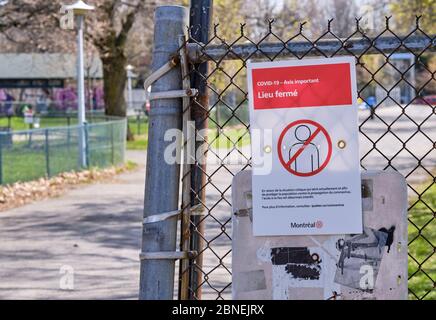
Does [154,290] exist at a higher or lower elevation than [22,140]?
lower

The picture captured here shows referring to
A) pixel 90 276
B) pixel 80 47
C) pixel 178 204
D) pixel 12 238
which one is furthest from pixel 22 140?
pixel 178 204

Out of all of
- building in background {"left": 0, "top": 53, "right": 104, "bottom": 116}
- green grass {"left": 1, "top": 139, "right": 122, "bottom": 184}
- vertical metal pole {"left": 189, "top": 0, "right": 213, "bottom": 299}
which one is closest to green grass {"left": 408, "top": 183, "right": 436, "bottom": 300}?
vertical metal pole {"left": 189, "top": 0, "right": 213, "bottom": 299}

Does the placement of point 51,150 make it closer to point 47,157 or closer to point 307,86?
point 47,157

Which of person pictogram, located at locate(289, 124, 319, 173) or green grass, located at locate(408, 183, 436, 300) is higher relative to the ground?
person pictogram, located at locate(289, 124, 319, 173)

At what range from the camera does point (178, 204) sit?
3184mm

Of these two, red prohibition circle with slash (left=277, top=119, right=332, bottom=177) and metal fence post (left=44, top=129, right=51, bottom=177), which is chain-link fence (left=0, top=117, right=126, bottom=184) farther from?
red prohibition circle with slash (left=277, top=119, right=332, bottom=177)

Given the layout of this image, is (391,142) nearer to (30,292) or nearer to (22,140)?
(22,140)

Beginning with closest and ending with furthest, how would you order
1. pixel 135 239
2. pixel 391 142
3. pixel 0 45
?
1. pixel 135 239
2. pixel 391 142
3. pixel 0 45

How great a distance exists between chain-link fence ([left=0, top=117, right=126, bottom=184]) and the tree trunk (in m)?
8.61

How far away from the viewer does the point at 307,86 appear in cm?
287

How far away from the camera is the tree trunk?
32.4 m

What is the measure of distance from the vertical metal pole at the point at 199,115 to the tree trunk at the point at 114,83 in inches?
1142

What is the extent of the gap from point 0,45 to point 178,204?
107 ft

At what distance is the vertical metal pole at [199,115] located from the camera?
128 inches
